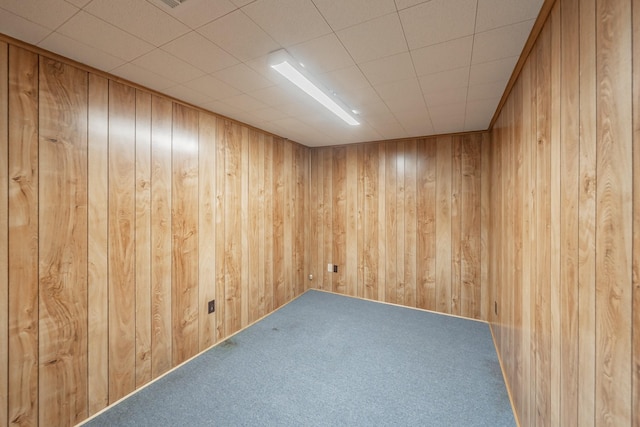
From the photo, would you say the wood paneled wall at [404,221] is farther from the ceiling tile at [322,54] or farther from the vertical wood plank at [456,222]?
the ceiling tile at [322,54]

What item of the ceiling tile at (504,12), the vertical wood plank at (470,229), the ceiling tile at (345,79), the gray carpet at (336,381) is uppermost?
the ceiling tile at (345,79)

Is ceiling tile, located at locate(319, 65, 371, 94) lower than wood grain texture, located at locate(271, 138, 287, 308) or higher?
higher

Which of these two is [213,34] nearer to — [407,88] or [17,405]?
[407,88]

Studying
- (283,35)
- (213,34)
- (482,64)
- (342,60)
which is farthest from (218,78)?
(482,64)

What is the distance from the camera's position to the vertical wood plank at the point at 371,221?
402 cm

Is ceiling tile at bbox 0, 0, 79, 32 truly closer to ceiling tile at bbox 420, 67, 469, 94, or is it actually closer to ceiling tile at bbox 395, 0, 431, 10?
ceiling tile at bbox 395, 0, 431, 10

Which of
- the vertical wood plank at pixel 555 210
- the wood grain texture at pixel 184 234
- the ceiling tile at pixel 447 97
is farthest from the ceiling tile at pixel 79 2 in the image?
the ceiling tile at pixel 447 97

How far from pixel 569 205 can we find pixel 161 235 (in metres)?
2.70

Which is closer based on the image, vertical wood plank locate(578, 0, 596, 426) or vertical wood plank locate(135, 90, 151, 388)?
vertical wood plank locate(578, 0, 596, 426)

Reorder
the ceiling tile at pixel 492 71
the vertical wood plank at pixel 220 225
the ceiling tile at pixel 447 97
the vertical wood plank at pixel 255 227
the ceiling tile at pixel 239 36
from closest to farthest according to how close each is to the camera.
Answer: the ceiling tile at pixel 239 36, the ceiling tile at pixel 492 71, the ceiling tile at pixel 447 97, the vertical wood plank at pixel 220 225, the vertical wood plank at pixel 255 227

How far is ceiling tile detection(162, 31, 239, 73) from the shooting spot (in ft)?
4.96

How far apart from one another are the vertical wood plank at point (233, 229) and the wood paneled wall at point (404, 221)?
162 cm

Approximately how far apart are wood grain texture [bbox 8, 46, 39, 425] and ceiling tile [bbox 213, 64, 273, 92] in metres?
1.08

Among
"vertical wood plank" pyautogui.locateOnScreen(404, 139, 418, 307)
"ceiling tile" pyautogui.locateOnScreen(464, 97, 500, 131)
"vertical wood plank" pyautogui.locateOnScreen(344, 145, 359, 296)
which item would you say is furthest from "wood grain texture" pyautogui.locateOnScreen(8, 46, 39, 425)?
"vertical wood plank" pyautogui.locateOnScreen(404, 139, 418, 307)
